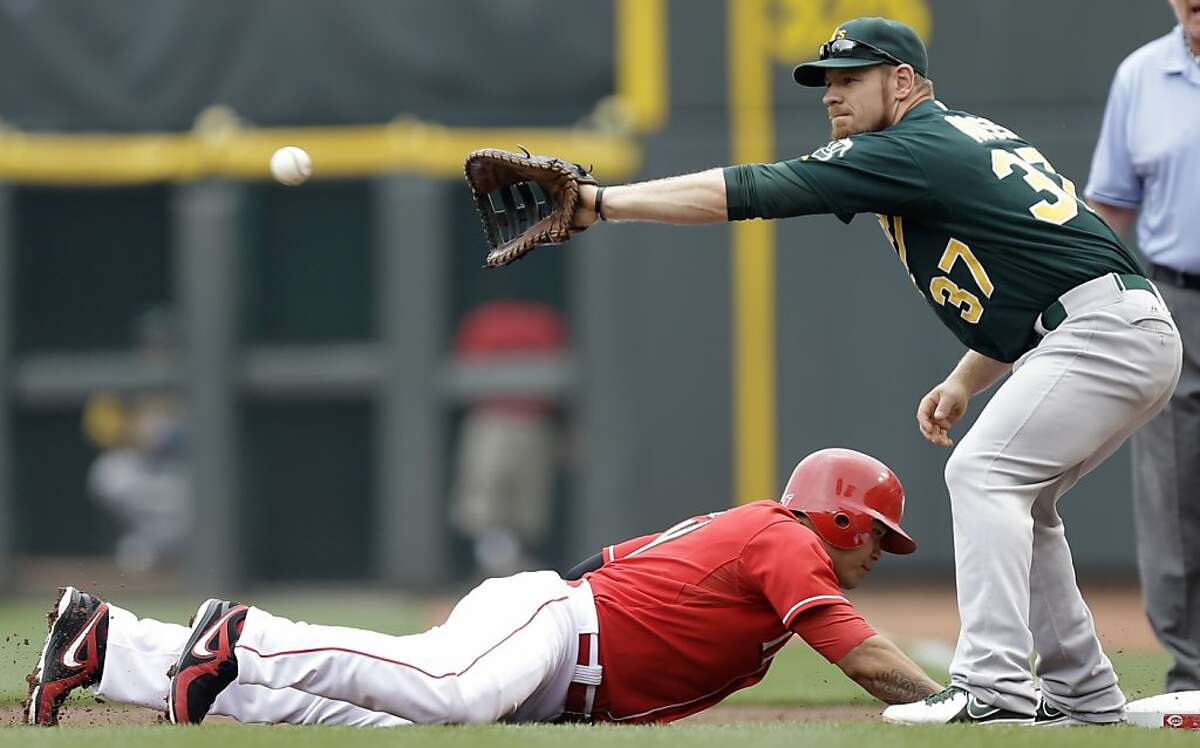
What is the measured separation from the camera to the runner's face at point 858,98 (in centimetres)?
429

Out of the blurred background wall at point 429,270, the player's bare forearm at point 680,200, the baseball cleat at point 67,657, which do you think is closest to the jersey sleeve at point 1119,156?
the player's bare forearm at point 680,200

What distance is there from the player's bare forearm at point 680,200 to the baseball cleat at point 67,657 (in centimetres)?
155

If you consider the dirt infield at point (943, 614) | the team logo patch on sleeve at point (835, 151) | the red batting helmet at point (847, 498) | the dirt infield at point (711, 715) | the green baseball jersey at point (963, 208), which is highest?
the team logo patch on sleeve at point (835, 151)

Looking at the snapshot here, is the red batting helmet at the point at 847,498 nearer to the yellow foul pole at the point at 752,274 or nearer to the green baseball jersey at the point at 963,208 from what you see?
the green baseball jersey at the point at 963,208

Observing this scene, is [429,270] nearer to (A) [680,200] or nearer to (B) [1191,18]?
(B) [1191,18]

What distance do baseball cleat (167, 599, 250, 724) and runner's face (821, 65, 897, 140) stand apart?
6.00ft

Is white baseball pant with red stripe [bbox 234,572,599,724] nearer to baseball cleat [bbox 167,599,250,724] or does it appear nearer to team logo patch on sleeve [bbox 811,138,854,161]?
baseball cleat [bbox 167,599,250,724]

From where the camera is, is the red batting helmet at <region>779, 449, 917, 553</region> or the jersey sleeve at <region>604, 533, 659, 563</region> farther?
the jersey sleeve at <region>604, 533, 659, 563</region>

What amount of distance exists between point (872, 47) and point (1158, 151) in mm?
1477

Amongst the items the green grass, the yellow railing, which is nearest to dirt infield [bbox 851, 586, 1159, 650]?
the yellow railing

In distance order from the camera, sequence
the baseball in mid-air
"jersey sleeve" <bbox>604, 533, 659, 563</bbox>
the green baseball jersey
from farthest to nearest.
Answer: the baseball in mid-air → "jersey sleeve" <bbox>604, 533, 659, 563</bbox> → the green baseball jersey

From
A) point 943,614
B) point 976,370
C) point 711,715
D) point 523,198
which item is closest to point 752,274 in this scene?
point 943,614

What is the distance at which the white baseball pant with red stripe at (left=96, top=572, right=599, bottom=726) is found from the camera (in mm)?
3977

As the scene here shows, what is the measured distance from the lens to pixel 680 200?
13.4ft
